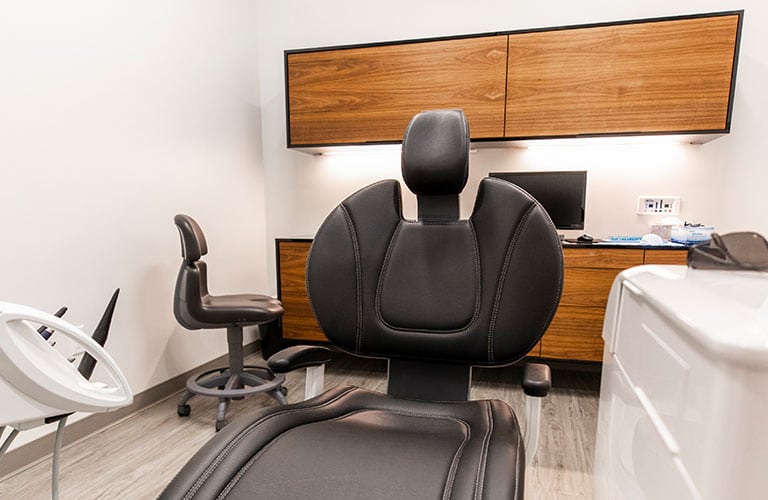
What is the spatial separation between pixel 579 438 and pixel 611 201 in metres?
1.50

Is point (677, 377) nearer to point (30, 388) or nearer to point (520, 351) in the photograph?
point (520, 351)

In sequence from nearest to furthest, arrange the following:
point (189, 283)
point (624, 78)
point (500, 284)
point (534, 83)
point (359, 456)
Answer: point (359, 456), point (500, 284), point (189, 283), point (624, 78), point (534, 83)

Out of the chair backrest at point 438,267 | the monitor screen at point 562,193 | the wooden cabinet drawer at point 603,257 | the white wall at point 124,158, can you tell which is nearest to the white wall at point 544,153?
the monitor screen at point 562,193

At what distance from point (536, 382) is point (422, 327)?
1.02ft

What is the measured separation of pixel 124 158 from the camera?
1.98m

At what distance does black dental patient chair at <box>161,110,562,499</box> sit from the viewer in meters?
0.76

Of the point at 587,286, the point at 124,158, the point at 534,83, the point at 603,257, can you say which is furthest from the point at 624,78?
the point at 124,158

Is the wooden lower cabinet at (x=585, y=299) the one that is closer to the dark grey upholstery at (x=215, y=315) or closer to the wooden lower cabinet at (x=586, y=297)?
the wooden lower cabinet at (x=586, y=297)

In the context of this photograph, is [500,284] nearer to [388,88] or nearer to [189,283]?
[189,283]

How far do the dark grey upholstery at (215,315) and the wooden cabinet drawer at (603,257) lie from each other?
5.27 feet

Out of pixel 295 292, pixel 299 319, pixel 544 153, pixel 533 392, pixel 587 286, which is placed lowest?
pixel 299 319

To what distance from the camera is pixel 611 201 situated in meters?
2.62

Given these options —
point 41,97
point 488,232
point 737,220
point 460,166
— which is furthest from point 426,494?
point 737,220

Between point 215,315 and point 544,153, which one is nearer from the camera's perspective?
point 215,315
